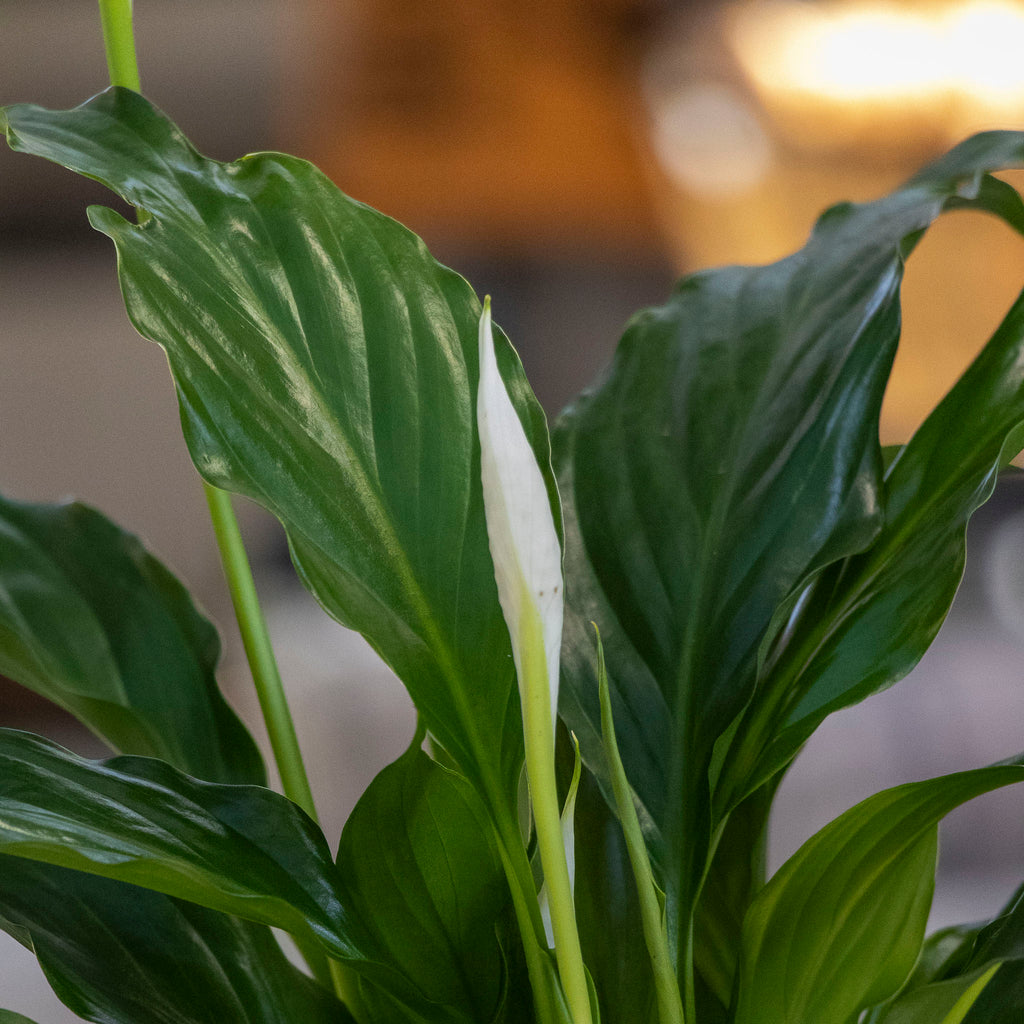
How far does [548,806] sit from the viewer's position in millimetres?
255

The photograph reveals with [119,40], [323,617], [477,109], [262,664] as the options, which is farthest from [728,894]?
[477,109]

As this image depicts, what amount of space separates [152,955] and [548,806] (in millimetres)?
149

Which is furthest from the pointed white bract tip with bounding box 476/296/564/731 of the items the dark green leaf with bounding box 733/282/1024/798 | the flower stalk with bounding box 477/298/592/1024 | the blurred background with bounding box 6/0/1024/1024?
the blurred background with bounding box 6/0/1024/1024

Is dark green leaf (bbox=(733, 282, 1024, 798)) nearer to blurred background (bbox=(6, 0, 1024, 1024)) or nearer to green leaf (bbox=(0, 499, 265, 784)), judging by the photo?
green leaf (bbox=(0, 499, 265, 784))

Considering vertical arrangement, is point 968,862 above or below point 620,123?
below

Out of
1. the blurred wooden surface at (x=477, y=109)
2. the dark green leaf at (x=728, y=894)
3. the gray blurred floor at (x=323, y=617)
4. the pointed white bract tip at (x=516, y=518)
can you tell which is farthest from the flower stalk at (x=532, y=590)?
the blurred wooden surface at (x=477, y=109)

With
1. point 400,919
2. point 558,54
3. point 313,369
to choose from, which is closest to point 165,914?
point 400,919

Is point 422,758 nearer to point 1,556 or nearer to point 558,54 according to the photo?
point 1,556

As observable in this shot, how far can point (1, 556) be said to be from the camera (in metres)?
0.42

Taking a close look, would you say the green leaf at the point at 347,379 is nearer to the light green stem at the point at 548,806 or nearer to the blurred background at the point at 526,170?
the light green stem at the point at 548,806

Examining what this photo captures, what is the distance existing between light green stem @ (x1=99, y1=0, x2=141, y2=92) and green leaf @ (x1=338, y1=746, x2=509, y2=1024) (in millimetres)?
244

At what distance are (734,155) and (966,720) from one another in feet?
3.48

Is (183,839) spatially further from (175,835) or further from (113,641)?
(113,641)

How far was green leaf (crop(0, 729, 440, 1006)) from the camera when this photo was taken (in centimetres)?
24
